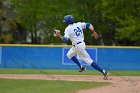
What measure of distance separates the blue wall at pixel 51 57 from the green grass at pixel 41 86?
9536 millimetres

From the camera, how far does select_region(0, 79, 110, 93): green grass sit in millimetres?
11086

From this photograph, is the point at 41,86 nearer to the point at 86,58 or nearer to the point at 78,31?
the point at 86,58

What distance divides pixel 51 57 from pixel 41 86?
36.2 ft

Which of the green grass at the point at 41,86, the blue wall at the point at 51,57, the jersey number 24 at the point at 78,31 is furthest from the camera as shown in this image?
the blue wall at the point at 51,57

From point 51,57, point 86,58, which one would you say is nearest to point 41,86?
point 86,58

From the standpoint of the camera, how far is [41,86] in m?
12.0

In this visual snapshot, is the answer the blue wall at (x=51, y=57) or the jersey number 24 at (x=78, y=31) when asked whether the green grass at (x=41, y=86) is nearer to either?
the jersey number 24 at (x=78, y=31)

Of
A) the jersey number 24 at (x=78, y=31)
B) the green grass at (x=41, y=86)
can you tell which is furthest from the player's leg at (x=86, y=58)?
the green grass at (x=41, y=86)

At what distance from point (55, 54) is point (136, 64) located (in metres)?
4.07

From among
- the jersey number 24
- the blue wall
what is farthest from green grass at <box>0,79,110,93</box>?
the blue wall

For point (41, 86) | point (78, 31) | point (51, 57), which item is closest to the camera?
point (41, 86)

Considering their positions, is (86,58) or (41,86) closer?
(41,86)

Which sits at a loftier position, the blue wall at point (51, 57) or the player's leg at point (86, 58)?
the player's leg at point (86, 58)

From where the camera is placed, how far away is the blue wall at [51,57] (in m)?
22.9
